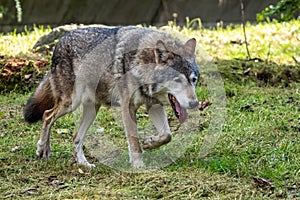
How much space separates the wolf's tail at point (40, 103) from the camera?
5.74 m

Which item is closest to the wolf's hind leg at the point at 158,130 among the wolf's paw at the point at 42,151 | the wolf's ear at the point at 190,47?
the wolf's ear at the point at 190,47

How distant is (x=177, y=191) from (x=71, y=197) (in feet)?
2.45

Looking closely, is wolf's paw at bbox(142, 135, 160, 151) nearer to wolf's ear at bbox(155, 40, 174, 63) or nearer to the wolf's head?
the wolf's head

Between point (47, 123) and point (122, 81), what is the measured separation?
0.87 m

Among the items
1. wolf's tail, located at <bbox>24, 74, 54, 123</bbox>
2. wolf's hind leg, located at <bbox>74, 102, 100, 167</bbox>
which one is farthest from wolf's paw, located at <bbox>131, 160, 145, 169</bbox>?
wolf's tail, located at <bbox>24, 74, 54, 123</bbox>

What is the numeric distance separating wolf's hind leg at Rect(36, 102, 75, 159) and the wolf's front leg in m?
0.56

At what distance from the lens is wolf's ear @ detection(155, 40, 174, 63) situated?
4.96 meters

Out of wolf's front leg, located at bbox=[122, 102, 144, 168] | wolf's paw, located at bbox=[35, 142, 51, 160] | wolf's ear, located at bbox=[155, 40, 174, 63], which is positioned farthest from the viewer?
wolf's paw, located at bbox=[35, 142, 51, 160]

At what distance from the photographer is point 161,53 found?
4.99 meters

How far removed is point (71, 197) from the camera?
4.17 m

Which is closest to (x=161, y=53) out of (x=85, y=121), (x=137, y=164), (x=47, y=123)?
(x=137, y=164)

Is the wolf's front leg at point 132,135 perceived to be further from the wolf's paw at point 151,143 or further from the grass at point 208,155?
the grass at point 208,155

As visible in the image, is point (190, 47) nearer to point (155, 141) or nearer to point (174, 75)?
point (174, 75)

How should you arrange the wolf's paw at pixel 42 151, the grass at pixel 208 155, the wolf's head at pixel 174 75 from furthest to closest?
the wolf's paw at pixel 42 151 → the wolf's head at pixel 174 75 → the grass at pixel 208 155
